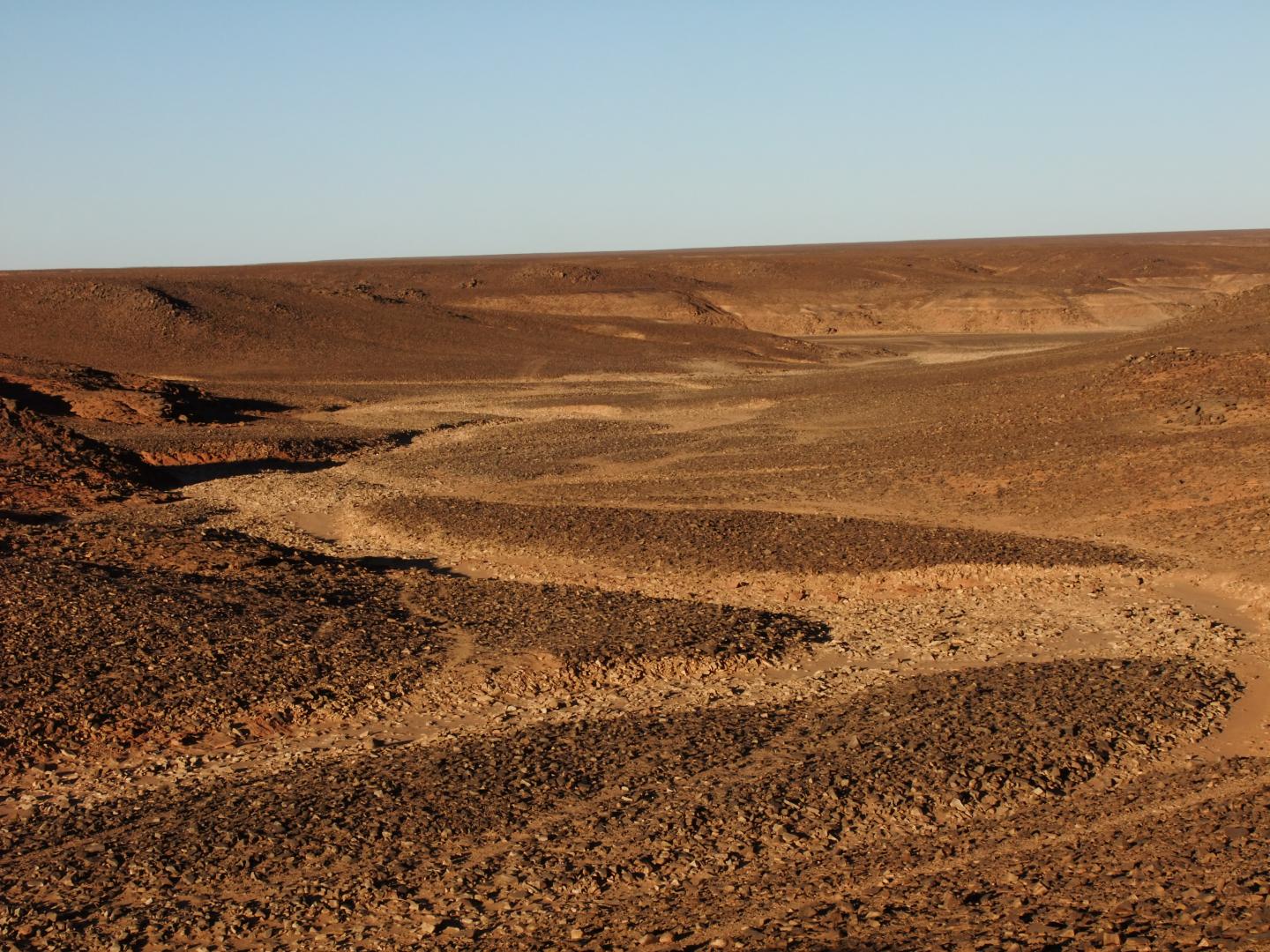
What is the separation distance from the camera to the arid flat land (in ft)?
24.3

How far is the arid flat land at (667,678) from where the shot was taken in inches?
292

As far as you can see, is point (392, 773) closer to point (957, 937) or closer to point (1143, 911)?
point (957, 937)

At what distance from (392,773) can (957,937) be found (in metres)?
4.45

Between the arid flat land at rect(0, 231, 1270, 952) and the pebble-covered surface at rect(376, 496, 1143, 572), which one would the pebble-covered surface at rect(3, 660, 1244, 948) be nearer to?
the arid flat land at rect(0, 231, 1270, 952)

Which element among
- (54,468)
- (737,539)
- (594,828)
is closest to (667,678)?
(594,828)

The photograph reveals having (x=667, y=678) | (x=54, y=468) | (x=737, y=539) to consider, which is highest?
(x=54, y=468)

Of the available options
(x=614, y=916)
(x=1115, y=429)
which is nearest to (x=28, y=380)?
(x=1115, y=429)

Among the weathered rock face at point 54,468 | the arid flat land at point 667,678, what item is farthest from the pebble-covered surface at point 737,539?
the weathered rock face at point 54,468

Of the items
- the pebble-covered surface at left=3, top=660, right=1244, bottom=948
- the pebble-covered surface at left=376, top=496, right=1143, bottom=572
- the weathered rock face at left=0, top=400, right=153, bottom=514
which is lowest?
the pebble-covered surface at left=3, top=660, right=1244, bottom=948

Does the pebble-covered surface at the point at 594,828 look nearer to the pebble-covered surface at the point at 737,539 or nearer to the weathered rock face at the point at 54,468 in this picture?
the pebble-covered surface at the point at 737,539

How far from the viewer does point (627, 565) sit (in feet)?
57.2

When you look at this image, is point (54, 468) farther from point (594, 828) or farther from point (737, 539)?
point (594, 828)

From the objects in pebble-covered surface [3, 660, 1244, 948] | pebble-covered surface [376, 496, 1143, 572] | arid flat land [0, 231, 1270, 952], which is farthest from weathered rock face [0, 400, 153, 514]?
pebble-covered surface [3, 660, 1244, 948]

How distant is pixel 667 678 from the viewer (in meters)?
12.2
